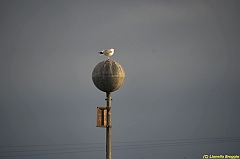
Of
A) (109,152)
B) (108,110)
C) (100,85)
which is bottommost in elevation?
(109,152)

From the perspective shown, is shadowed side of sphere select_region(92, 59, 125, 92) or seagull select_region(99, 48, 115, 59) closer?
shadowed side of sphere select_region(92, 59, 125, 92)

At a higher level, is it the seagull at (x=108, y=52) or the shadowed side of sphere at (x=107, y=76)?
the seagull at (x=108, y=52)

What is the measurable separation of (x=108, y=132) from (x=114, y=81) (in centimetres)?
131

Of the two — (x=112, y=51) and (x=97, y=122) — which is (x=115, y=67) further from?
(x=112, y=51)

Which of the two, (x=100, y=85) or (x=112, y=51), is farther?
(x=112, y=51)

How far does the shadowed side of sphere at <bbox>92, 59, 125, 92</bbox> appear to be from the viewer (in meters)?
8.12

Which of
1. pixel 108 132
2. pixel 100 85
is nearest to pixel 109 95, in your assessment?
pixel 100 85

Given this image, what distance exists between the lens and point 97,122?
26.9 feet

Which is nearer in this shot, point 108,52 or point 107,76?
point 107,76

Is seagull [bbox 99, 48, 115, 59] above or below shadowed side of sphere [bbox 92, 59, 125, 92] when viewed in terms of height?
above

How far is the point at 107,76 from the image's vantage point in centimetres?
812

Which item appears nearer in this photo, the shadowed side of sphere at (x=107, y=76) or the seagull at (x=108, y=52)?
the shadowed side of sphere at (x=107, y=76)

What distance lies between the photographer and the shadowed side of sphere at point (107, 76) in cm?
812

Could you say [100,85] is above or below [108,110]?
above
